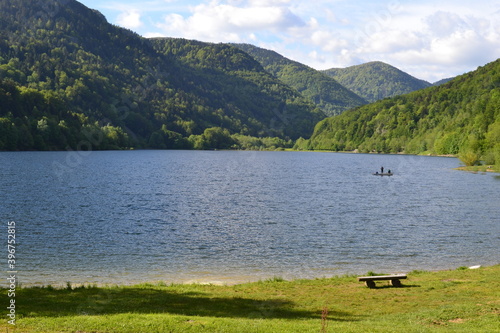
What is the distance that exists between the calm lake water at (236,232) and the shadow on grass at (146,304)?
708 cm

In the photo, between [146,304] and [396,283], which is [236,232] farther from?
[146,304]

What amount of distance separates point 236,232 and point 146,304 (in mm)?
30148

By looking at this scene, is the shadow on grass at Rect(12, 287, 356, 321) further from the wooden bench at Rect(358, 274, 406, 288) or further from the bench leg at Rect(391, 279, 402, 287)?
the bench leg at Rect(391, 279, 402, 287)

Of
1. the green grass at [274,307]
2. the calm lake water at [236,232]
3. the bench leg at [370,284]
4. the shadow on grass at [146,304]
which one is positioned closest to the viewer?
the green grass at [274,307]

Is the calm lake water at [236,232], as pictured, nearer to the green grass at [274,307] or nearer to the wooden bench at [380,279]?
the green grass at [274,307]

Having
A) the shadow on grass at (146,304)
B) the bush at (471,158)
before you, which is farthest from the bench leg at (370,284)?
the bush at (471,158)

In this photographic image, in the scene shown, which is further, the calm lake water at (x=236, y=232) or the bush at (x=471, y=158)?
the bush at (x=471, y=158)

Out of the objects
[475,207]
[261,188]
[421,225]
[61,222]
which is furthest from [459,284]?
[261,188]

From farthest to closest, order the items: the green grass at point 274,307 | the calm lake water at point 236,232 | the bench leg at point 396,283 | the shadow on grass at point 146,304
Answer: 1. the calm lake water at point 236,232
2. the bench leg at point 396,283
3. the shadow on grass at point 146,304
4. the green grass at point 274,307

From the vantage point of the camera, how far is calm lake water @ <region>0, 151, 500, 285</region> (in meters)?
35.9

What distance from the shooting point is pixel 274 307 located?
22.4m

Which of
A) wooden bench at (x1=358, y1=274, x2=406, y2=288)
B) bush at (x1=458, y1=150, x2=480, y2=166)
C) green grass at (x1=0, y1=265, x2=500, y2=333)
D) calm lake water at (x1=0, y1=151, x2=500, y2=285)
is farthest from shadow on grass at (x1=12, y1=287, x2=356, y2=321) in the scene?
bush at (x1=458, y1=150, x2=480, y2=166)

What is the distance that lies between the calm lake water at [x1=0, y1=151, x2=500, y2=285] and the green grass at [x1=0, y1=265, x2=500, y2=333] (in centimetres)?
660

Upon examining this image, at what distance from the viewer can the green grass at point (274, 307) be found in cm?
1747
